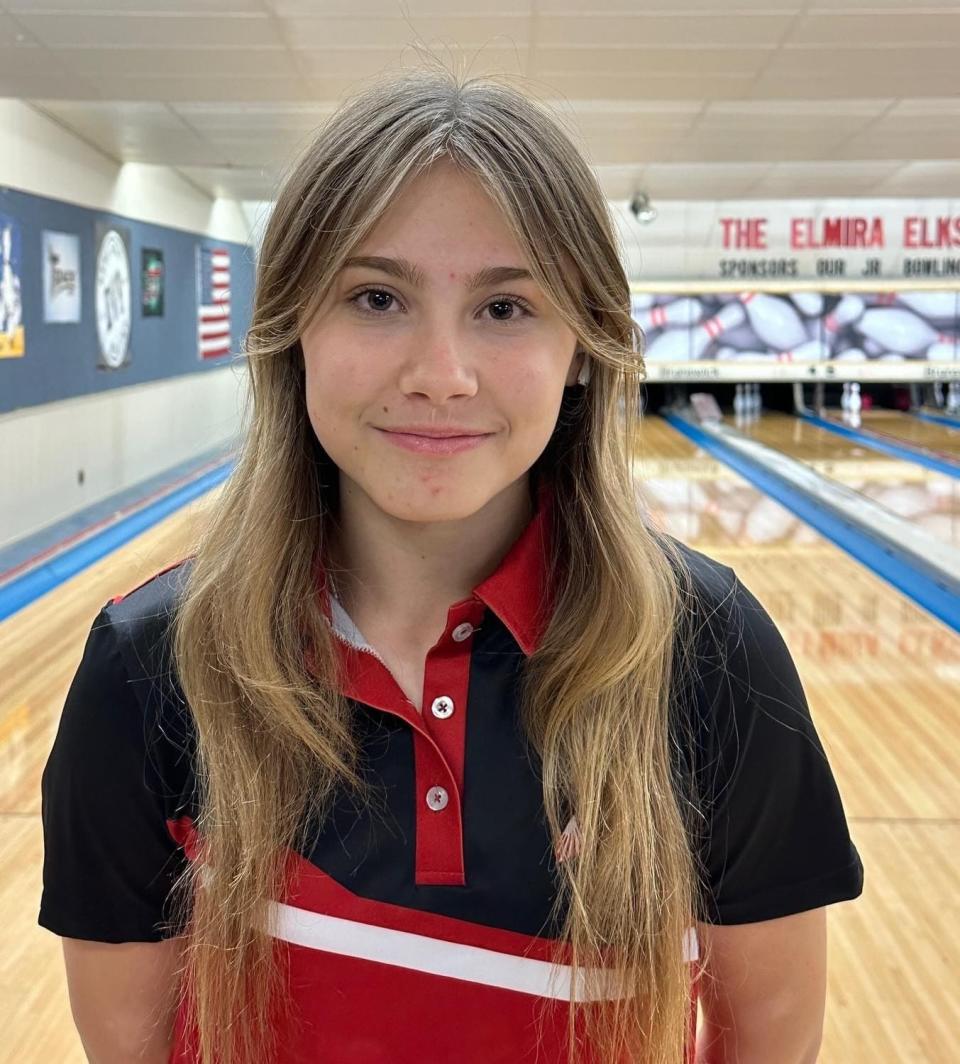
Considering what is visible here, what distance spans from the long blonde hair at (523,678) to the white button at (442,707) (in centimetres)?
5

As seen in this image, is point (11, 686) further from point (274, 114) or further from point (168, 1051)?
point (274, 114)

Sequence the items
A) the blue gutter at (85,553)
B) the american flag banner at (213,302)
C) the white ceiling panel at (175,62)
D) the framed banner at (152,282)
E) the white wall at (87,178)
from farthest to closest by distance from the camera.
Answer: the american flag banner at (213,302) → the framed banner at (152,282) → the white wall at (87,178) → the blue gutter at (85,553) → the white ceiling panel at (175,62)

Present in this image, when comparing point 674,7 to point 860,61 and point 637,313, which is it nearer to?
point 860,61

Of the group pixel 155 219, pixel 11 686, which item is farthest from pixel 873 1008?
pixel 155 219

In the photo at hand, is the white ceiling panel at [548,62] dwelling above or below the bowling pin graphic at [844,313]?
above

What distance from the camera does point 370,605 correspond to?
2.91 feet

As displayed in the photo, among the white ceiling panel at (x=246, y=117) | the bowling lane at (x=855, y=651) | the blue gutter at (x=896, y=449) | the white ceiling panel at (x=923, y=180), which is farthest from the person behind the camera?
the white ceiling panel at (x=923, y=180)

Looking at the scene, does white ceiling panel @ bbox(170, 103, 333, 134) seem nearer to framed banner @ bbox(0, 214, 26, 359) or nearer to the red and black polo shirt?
framed banner @ bbox(0, 214, 26, 359)

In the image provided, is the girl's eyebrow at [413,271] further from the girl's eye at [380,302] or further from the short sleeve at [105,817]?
the short sleeve at [105,817]

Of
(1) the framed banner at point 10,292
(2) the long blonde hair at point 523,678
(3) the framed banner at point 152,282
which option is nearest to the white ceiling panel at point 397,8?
(1) the framed banner at point 10,292

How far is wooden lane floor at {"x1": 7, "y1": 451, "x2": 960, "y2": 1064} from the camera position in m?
1.86

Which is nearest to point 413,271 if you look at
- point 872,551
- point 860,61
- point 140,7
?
point 140,7

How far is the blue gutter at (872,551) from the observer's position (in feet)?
14.2

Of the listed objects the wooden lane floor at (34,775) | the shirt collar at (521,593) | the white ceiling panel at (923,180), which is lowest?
the wooden lane floor at (34,775)
